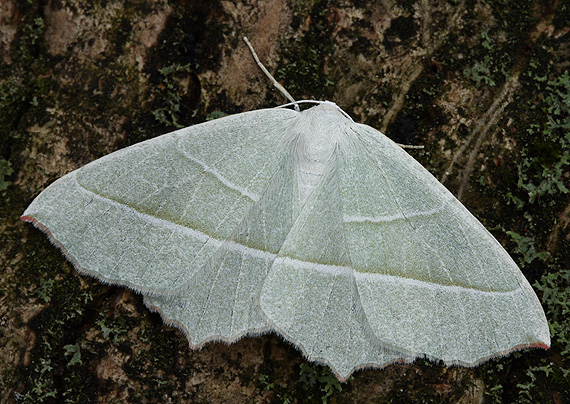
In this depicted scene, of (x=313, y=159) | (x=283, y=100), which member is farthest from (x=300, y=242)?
(x=283, y=100)

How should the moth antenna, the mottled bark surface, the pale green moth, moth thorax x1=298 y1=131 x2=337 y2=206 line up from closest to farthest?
the pale green moth < moth thorax x1=298 y1=131 x2=337 y2=206 < the mottled bark surface < the moth antenna

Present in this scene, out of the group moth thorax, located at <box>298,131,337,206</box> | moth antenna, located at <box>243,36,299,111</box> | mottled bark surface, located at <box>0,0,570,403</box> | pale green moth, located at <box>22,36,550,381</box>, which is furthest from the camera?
moth antenna, located at <box>243,36,299,111</box>

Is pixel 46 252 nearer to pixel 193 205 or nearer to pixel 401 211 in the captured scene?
pixel 193 205

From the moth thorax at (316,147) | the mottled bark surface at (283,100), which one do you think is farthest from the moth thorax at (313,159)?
the mottled bark surface at (283,100)

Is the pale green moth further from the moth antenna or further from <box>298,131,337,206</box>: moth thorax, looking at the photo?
the moth antenna

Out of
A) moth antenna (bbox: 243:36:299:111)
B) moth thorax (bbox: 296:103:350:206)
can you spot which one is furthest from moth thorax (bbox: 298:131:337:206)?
moth antenna (bbox: 243:36:299:111)

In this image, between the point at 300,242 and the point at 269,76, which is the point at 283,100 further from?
the point at 300,242
